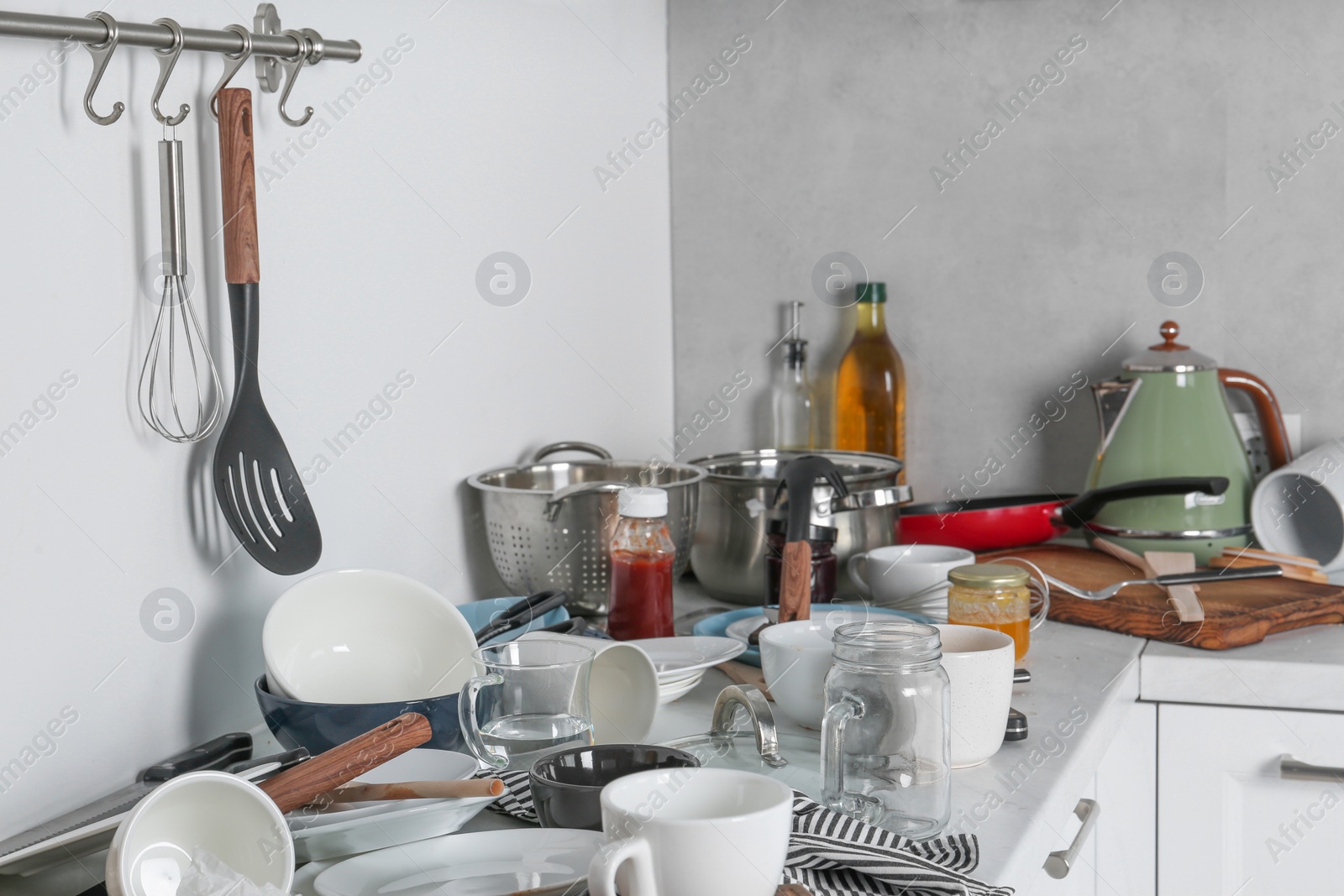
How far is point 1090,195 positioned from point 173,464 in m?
1.16

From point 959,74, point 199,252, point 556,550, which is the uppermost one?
point 959,74

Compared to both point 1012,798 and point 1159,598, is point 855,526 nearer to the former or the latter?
point 1159,598

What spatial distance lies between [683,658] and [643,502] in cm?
15

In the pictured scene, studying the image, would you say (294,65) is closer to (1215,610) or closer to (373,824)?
(373,824)

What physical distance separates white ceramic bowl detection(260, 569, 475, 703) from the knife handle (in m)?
0.07

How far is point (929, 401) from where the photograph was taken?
5.35 ft

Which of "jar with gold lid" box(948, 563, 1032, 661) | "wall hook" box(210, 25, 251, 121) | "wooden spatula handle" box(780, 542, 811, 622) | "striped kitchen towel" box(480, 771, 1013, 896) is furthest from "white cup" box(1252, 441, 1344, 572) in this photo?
"wall hook" box(210, 25, 251, 121)

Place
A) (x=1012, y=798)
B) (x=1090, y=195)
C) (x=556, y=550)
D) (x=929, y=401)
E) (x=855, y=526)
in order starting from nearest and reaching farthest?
(x=1012, y=798), (x=556, y=550), (x=855, y=526), (x=1090, y=195), (x=929, y=401)

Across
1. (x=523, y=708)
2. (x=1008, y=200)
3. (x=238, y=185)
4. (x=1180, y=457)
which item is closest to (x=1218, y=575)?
(x=1180, y=457)

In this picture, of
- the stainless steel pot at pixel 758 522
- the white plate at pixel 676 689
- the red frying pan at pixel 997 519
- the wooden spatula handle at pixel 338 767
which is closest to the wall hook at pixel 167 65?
the wooden spatula handle at pixel 338 767

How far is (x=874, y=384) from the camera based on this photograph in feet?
5.27

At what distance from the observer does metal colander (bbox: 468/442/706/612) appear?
119 centimetres

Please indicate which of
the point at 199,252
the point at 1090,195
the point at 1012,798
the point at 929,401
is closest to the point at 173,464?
the point at 199,252

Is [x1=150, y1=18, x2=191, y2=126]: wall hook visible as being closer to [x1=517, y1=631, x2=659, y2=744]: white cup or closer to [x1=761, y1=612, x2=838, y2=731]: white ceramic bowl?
[x1=517, y1=631, x2=659, y2=744]: white cup
